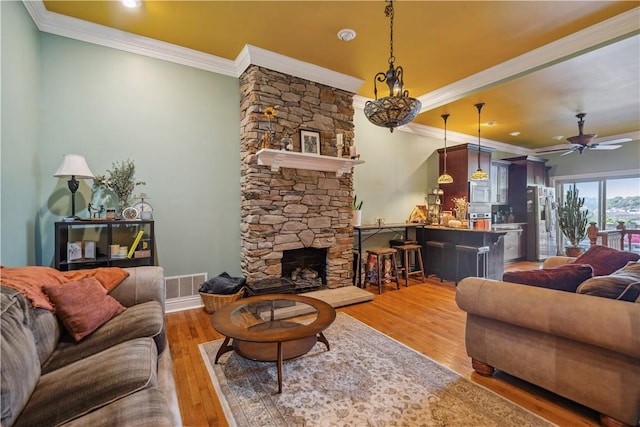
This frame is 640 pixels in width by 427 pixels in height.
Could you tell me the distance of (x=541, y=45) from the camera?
3.36m

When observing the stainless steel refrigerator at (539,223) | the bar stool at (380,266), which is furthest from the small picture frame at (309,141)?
the stainless steel refrigerator at (539,223)

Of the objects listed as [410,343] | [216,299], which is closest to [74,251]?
[216,299]

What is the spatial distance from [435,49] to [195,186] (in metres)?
3.29

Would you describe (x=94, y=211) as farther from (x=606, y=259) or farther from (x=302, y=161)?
(x=606, y=259)

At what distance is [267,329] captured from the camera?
2.46 metres

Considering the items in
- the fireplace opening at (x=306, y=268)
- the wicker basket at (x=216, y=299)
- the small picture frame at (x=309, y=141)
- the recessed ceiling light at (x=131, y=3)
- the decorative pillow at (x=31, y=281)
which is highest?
the recessed ceiling light at (x=131, y=3)

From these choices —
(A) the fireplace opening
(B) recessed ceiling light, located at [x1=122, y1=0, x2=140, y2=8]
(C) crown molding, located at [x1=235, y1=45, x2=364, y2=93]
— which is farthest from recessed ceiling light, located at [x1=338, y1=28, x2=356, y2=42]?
(A) the fireplace opening

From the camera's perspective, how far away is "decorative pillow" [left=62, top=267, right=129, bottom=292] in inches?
85.6

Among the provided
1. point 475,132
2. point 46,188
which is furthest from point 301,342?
point 475,132

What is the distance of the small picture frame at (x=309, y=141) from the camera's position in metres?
3.97

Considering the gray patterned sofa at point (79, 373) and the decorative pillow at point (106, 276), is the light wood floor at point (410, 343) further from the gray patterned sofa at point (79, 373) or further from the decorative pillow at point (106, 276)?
the decorative pillow at point (106, 276)

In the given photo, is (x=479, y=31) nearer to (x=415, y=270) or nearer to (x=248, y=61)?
(x=248, y=61)

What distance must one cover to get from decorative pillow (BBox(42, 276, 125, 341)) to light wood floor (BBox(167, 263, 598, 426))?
2.34 ft

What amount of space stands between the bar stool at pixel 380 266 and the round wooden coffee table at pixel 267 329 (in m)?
1.95
